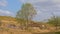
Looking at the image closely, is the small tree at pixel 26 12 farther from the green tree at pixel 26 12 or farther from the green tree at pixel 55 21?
the green tree at pixel 55 21

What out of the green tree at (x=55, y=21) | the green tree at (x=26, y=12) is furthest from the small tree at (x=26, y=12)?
the green tree at (x=55, y=21)

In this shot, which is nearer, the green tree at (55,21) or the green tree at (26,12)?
the green tree at (26,12)

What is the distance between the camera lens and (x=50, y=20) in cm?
3938

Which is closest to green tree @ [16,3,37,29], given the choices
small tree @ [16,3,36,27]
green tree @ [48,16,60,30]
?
small tree @ [16,3,36,27]

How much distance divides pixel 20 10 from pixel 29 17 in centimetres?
264

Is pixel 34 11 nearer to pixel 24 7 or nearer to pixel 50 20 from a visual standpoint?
pixel 24 7

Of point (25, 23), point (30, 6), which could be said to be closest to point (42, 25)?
point (25, 23)

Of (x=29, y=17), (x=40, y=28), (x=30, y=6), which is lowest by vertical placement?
(x=40, y=28)

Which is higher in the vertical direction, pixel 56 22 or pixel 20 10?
pixel 20 10

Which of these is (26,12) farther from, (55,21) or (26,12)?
(55,21)

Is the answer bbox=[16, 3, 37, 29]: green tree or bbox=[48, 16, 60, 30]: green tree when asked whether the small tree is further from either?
bbox=[48, 16, 60, 30]: green tree

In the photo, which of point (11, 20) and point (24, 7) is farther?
point (11, 20)

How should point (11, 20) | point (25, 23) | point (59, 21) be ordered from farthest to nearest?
point (11, 20)
point (59, 21)
point (25, 23)

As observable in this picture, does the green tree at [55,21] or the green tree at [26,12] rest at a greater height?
the green tree at [26,12]
